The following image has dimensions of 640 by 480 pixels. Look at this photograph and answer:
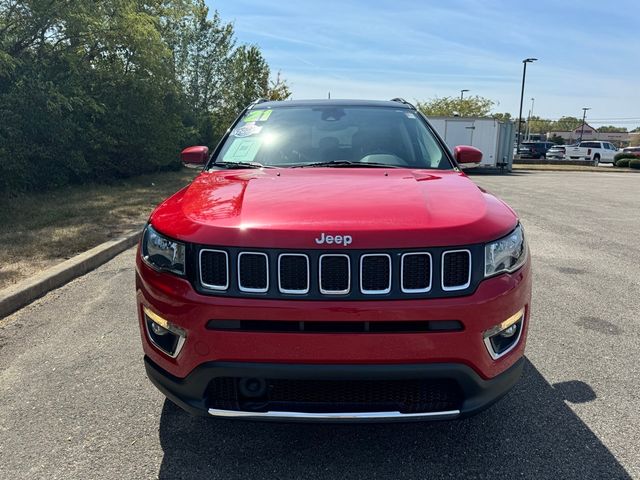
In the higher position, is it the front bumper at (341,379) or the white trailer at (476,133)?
the white trailer at (476,133)

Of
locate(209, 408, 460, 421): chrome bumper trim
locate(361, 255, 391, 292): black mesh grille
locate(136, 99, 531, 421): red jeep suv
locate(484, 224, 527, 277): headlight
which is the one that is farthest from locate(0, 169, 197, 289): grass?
locate(484, 224, 527, 277): headlight

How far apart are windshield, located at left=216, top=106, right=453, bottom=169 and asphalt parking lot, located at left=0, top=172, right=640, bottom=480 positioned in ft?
5.18

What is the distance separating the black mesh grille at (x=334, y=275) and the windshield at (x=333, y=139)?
4.42ft

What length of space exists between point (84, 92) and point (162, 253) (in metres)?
10.7

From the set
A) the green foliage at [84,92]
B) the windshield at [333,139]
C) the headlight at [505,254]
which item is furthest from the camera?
the green foliage at [84,92]

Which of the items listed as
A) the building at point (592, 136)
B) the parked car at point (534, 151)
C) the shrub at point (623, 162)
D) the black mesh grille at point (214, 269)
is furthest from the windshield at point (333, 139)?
the building at point (592, 136)

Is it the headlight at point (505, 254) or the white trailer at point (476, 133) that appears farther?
the white trailer at point (476, 133)

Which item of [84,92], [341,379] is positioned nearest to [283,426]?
[341,379]

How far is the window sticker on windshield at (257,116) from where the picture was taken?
3.92 metres

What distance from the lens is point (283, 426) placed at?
2.65m

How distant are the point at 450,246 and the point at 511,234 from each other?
0.40m

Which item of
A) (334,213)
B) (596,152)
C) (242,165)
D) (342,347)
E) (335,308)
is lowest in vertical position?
(596,152)

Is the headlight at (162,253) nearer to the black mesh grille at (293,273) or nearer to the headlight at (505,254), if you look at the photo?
the black mesh grille at (293,273)

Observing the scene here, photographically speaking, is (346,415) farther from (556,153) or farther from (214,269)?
(556,153)
